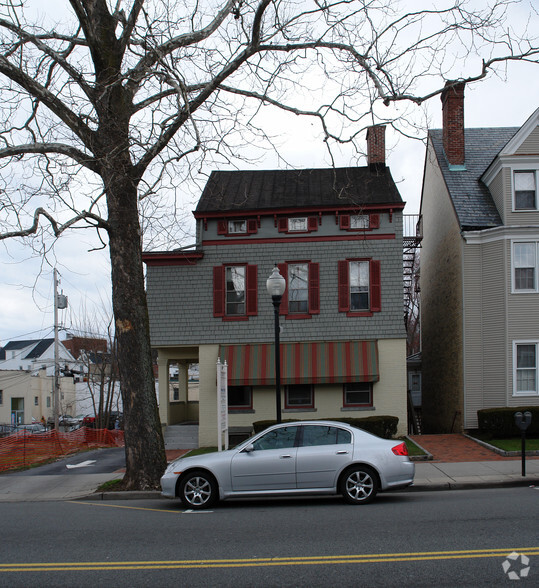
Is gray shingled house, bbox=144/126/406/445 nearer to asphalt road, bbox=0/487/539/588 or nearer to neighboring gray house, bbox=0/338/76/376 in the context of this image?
asphalt road, bbox=0/487/539/588

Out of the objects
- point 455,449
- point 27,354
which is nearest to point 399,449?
point 455,449

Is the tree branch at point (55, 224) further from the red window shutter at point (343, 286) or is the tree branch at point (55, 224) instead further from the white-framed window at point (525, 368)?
the white-framed window at point (525, 368)

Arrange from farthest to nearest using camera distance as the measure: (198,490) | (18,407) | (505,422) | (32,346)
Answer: (32,346) < (18,407) < (505,422) < (198,490)

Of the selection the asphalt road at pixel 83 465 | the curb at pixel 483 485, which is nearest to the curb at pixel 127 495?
the asphalt road at pixel 83 465

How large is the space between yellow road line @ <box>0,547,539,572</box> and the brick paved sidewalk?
953cm

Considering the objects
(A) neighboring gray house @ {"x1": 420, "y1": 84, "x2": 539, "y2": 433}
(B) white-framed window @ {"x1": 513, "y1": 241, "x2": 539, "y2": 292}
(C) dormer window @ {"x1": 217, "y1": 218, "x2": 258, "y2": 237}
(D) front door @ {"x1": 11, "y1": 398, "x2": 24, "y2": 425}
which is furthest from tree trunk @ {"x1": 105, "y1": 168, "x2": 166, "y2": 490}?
(D) front door @ {"x1": 11, "y1": 398, "x2": 24, "y2": 425}

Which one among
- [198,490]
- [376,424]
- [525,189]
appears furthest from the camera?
[525,189]

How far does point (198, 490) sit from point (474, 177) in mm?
17903

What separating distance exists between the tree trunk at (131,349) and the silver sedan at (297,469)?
2.47 meters

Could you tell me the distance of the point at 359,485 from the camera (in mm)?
10406

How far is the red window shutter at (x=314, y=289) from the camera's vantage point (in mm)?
21906

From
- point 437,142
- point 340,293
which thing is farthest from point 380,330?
point 437,142

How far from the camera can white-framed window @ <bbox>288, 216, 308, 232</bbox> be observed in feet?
72.8

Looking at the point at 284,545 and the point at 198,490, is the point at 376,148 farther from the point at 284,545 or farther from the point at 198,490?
the point at 284,545
